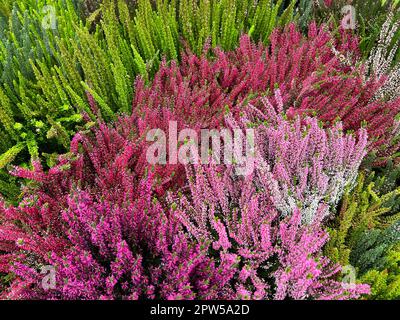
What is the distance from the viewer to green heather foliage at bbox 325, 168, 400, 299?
1.08 metres

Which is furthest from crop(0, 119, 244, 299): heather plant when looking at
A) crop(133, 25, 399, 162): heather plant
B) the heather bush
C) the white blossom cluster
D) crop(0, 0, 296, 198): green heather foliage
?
the white blossom cluster

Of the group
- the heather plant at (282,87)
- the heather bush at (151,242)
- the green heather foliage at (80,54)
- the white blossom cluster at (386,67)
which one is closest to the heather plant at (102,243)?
the heather bush at (151,242)

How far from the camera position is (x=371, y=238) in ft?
3.83

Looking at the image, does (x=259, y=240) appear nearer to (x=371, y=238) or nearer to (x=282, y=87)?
(x=371, y=238)

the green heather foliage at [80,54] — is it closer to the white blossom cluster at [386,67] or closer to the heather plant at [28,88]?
the heather plant at [28,88]

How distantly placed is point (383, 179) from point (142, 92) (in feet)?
3.00

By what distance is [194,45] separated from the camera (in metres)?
1.77

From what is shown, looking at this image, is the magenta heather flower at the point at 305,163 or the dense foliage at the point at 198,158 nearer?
the dense foliage at the point at 198,158

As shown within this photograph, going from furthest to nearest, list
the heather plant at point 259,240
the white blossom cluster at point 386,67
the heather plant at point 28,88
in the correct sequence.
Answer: the white blossom cluster at point 386,67 < the heather plant at point 28,88 < the heather plant at point 259,240

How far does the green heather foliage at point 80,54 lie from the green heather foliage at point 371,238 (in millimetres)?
896

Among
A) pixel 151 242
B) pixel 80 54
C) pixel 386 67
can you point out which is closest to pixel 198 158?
pixel 151 242

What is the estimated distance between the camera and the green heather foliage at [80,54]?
56.3 inches

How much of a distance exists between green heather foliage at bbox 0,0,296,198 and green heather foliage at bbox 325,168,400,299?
0.90 m
